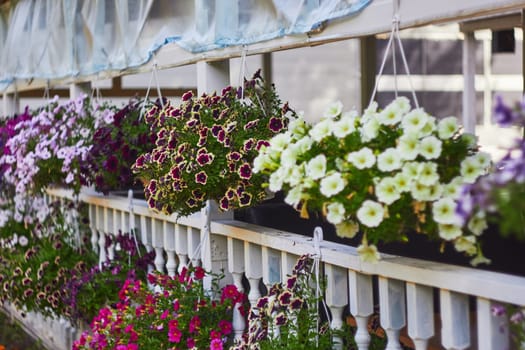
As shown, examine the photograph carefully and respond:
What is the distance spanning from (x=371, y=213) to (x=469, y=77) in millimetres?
5340

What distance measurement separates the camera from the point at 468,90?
7324 millimetres

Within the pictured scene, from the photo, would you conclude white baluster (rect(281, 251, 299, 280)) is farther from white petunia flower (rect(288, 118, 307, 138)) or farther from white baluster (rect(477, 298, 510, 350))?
white baluster (rect(477, 298, 510, 350))

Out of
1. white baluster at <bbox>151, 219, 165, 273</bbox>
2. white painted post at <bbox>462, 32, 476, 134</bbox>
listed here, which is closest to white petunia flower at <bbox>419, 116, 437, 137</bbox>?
white baluster at <bbox>151, 219, 165, 273</bbox>

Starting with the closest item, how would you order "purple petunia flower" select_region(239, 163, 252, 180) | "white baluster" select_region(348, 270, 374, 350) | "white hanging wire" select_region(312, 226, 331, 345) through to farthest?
"white baluster" select_region(348, 270, 374, 350) < "white hanging wire" select_region(312, 226, 331, 345) < "purple petunia flower" select_region(239, 163, 252, 180)

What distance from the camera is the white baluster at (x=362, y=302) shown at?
9.02 feet

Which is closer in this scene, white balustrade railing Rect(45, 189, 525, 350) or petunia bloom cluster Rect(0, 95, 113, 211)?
white balustrade railing Rect(45, 189, 525, 350)

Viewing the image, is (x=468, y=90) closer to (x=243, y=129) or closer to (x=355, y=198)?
(x=243, y=129)

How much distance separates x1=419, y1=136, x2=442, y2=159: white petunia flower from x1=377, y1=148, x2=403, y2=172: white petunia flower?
59 mm

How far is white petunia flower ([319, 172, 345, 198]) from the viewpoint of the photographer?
2189mm

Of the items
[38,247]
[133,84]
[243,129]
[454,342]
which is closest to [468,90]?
[38,247]

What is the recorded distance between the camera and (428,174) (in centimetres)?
214

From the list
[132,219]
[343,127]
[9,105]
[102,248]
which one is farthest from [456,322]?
[9,105]

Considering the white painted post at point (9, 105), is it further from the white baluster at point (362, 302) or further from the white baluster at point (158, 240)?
the white baluster at point (362, 302)

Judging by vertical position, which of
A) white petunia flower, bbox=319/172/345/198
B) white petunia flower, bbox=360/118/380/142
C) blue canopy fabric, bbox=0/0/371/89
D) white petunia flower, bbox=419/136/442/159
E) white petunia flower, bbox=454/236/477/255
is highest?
blue canopy fabric, bbox=0/0/371/89
